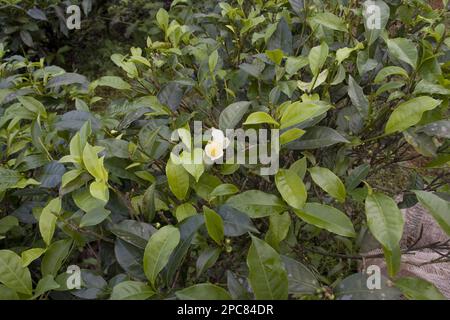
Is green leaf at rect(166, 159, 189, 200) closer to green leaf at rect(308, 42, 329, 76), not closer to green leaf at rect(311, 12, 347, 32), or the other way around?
green leaf at rect(308, 42, 329, 76)

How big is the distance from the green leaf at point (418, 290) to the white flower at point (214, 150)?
1.41 feet

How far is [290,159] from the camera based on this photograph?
1.10 metres

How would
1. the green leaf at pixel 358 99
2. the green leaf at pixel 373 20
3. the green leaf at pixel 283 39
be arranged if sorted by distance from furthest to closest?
the green leaf at pixel 283 39, the green leaf at pixel 373 20, the green leaf at pixel 358 99

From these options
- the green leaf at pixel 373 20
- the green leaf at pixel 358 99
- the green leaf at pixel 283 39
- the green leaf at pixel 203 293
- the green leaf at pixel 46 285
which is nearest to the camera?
the green leaf at pixel 203 293

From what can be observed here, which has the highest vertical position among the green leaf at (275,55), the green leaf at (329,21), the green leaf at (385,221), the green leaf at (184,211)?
the green leaf at (329,21)

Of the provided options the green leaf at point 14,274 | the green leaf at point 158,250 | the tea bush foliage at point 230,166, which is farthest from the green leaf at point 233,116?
the green leaf at point 14,274

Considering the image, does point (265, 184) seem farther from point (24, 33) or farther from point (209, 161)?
point (24, 33)

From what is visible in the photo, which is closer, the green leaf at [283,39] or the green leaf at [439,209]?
the green leaf at [439,209]

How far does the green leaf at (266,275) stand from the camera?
28.3 inches

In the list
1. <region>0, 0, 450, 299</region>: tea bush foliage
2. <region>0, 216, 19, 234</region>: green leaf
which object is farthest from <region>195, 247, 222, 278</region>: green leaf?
<region>0, 216, 19, 234</region>: green leaf

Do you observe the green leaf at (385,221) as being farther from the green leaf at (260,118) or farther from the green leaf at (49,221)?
the green leaf at (49,221)

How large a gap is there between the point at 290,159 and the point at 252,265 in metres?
0.44

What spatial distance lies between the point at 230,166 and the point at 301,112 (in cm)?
21
